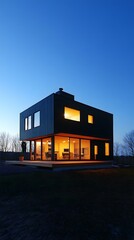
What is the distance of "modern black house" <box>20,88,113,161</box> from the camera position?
46.6 ft

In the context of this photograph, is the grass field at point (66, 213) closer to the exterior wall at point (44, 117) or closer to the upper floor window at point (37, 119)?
the exterior wall at point (44, 117)

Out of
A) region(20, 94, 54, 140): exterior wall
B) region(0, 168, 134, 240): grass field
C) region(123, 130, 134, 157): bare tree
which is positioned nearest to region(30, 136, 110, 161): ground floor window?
region(20, 94, 54, 140): exterior wall

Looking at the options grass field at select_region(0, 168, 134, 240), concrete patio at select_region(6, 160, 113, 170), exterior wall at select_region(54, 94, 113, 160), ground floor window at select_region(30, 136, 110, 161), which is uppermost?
exterior wall at select_region(54, 94, 113, 160)

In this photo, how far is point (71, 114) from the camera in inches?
604

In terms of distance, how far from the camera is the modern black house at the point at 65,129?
14.2 meters

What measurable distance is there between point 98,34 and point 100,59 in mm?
4437

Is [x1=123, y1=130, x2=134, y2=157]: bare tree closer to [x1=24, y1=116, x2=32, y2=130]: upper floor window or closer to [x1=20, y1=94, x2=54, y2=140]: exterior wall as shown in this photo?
[x1=24, y1=116, x2=32, y2=130]: upper floor window

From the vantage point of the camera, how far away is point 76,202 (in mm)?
5250

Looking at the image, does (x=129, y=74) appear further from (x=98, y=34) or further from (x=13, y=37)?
(x=13, y=37)

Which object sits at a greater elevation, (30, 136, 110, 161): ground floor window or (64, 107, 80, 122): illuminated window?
(64, 107, 80, 122): illuminated window

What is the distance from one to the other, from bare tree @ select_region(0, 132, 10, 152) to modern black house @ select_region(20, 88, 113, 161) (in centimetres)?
1973

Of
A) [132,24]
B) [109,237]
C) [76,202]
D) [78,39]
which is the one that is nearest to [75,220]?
[109,237]

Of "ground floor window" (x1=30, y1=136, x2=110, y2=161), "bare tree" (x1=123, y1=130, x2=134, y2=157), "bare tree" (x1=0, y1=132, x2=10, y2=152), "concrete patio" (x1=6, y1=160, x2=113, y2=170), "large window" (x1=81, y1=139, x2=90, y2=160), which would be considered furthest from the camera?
"bare tree" (x1=123, y1=130, x2=134, y2=157)

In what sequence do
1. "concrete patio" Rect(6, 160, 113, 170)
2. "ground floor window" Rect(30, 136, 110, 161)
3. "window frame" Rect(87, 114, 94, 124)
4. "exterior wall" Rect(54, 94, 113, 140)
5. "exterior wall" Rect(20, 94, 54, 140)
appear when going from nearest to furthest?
"concrete patio" Rect(6, 160, 113, 170) → "exterior wall" Rect(20, 94, 54, 140) → "exterior wall" Rect(54, 94, 113, 140) → "ground floor window" Rect(30, 136, 110, 161) → "window frame" Rect(87, 114, 94, 124)
